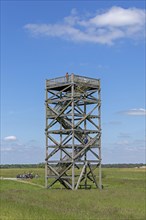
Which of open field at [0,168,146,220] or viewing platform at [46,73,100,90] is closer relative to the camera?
open field at [0,168,146,220]

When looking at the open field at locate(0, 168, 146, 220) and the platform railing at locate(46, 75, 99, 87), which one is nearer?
the open field at locate(0, 168, 146, 220)

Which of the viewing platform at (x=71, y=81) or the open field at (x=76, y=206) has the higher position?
the viewing platform at (x=71, y=81)

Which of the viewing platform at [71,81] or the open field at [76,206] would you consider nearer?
the open field at [76,206]

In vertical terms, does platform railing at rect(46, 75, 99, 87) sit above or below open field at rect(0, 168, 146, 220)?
above

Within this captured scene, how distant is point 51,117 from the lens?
45188 mm

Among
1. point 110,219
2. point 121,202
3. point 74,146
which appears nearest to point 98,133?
point 74,146

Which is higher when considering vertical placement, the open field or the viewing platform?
the viewing platform

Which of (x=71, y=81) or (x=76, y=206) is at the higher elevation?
(x=71, y=81)

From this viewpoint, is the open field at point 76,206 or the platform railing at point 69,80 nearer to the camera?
the open field at point 76,206

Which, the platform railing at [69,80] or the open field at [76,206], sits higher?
the platform railing at [69,80]

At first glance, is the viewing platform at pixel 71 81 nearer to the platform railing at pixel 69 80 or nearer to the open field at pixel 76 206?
the platform railing at pixel 69 80

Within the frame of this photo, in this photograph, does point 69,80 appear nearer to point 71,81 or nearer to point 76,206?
point 71,81

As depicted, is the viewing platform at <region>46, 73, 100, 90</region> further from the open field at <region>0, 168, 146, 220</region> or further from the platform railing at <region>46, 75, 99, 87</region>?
the open field at <region>0, 168, 146, 220</region>

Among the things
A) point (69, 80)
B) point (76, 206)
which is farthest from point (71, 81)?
point (76, 206)
